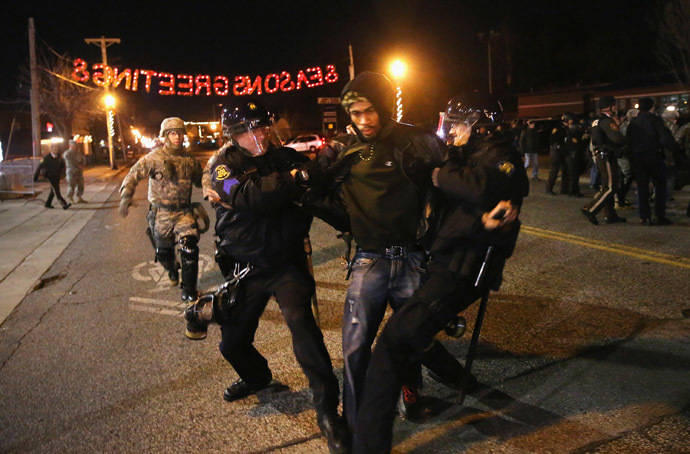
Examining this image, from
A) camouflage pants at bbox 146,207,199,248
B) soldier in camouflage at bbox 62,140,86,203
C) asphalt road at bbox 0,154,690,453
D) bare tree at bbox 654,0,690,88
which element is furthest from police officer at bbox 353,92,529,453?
bare tree at bbox 654,0,690,88

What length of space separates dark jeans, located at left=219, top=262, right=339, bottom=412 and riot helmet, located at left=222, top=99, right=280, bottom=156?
0.71m

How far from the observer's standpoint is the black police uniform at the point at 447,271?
280 cm

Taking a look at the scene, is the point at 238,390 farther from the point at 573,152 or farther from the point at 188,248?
Result: the point at 573,152

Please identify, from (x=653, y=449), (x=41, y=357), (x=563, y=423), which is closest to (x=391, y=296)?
(x=563, y=423)

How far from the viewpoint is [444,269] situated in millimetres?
2963

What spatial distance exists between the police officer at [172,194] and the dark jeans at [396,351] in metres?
3.58

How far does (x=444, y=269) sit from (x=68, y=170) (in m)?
15.4

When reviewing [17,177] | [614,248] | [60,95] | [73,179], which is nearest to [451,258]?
[614,248]

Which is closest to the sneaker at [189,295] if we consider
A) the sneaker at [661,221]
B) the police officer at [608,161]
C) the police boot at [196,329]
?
the police boot at [196,329]

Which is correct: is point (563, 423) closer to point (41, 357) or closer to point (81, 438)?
point (81, 438)

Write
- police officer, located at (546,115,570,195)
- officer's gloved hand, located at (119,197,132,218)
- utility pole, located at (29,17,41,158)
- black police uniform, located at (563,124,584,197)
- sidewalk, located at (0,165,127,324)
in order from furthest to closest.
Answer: utility pole, located at (29,17,41,158) → police officer, located at (546,115,570,195) → black police uniform, located at (563,124,584,197) → sidewalk, located at (0,165,127,324) → officer's gloved hand, located at (119,197,132,218)

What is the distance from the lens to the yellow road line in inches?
266

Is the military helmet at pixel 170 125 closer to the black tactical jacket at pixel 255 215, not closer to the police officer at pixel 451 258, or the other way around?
the black tactical jacket at pixel 255 215

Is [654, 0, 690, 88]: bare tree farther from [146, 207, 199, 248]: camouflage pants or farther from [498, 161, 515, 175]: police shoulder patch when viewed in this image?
[498, 161, 515, 175]: police shoulder patch
